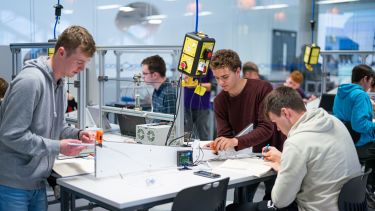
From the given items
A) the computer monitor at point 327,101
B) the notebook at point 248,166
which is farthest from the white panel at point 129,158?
the computer monitor at point 327,101

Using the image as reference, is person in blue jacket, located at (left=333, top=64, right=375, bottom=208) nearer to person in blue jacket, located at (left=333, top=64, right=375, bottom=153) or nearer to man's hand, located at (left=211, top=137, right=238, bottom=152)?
person in blue jacket, located at (left=333, top=64, right=375, bottom=153)

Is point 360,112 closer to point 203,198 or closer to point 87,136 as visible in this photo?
point 203,198

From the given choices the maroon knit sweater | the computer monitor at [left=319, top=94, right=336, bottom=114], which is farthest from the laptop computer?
the computer monitor at [left=319, top=94, right=336, bottom=114]

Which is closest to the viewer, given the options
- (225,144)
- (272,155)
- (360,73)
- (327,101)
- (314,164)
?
(314,164)

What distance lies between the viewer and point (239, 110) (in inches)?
105

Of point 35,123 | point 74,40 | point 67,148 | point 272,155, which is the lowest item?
point 272,155

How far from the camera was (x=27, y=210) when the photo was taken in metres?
1.85

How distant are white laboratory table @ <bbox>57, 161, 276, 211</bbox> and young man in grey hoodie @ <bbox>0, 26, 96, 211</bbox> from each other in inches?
5.6

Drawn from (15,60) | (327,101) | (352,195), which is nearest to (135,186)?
(352,195)

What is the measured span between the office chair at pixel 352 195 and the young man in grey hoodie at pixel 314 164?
3 cm

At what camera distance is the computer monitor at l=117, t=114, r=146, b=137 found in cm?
315

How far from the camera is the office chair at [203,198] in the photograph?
1.71 metres

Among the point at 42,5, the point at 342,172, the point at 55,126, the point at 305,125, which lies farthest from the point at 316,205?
the point at 42,5

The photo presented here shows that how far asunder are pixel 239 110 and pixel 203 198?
0.97 m
